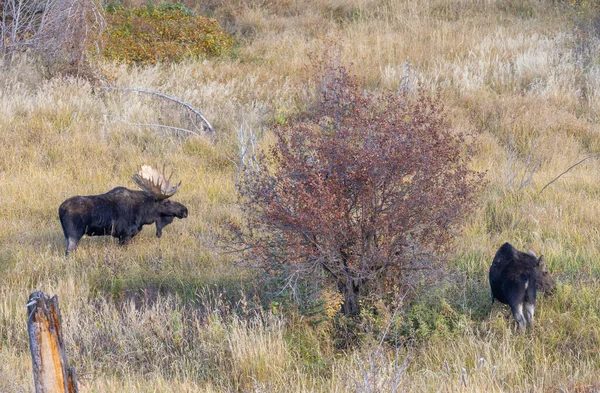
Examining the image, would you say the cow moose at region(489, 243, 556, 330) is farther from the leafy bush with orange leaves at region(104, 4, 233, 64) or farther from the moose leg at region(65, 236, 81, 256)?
the leafy bush with orange leaves at region(104, 4, 233, 64)

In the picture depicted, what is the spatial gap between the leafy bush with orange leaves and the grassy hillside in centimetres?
73

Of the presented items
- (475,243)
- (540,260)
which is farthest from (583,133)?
(540,260)

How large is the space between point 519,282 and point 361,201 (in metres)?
1.57

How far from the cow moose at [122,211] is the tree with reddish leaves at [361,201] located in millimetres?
2898

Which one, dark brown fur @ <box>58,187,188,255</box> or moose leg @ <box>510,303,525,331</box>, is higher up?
dark brown fur @ <box>58,187,188,255</box>

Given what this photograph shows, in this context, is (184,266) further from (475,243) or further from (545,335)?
(545,335)

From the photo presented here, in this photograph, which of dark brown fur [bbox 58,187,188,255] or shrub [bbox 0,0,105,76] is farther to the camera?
shrub [bbox 0,0,105,76]

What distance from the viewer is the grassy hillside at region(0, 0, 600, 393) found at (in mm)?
5719

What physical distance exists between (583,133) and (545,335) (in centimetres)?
788

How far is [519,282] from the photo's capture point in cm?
627

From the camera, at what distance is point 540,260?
21.5 feet

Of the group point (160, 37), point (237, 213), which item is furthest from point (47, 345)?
point (160, 37)

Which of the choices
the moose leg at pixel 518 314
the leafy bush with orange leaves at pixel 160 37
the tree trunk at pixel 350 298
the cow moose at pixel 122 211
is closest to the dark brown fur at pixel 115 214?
the cow moose at pixel 122 211

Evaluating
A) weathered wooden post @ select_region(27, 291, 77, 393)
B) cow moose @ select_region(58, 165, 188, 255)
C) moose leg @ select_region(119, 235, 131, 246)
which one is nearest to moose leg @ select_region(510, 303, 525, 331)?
weathered wooden post @ select_region(27, 291, 77, 393)
